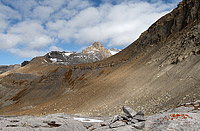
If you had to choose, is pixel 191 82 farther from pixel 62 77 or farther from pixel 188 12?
pixel 62 77

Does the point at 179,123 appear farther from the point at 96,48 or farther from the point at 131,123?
the point at 96,48

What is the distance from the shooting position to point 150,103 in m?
15.2

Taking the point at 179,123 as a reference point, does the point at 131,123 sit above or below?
below

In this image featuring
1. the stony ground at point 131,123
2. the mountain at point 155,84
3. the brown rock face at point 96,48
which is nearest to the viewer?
the stony ground at point 131,123

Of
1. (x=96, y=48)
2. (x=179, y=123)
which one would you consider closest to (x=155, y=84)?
(x=179, y=123)

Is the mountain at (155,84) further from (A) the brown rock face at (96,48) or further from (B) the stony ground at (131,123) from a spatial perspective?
(A) the brown rock face at (96,48)

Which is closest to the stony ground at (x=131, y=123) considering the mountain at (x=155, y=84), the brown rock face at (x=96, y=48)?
the mountain at (x=155, y=84)

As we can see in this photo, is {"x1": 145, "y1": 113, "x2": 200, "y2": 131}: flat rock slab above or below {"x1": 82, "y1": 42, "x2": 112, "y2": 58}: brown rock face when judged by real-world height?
below

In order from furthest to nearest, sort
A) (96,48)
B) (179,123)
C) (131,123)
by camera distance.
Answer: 1. (96,48)
2. (131,123)
3. (179,123)

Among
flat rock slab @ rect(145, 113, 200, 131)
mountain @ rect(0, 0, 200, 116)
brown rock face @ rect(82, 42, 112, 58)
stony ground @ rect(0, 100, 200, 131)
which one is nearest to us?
flat rock slab @ rect(145, 113, 200, 131)

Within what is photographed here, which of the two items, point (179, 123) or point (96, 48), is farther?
point (96, 48)

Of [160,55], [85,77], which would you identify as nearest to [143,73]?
[160,55]

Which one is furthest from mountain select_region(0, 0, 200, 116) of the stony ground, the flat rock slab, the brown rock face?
the brown rock face

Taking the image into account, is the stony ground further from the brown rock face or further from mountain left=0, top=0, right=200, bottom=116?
the brown rock face
